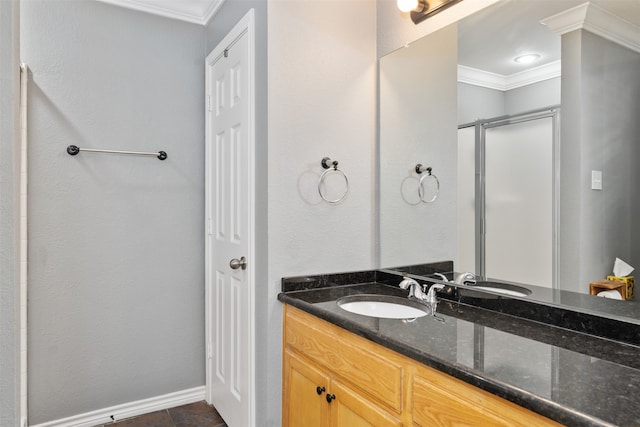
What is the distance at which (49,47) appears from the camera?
2.21m

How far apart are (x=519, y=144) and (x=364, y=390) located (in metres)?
1.05

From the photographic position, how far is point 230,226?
2.27 metres

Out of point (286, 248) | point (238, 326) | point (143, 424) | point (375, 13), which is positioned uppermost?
point (375, 13)

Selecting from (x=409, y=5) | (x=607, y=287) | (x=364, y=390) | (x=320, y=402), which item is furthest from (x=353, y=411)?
(x=409, y=5)

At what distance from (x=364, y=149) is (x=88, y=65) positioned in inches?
63.0

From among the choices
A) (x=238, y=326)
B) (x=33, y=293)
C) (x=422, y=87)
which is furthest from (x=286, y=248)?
(x=33, y=293)

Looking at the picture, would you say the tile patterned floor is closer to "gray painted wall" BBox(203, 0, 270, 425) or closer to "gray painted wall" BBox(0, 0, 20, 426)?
"gray painted wall" BBox(203, 0, 270, 425)

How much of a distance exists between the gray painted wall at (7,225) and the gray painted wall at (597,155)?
5.12 ft

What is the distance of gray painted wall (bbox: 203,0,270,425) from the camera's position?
1861mm

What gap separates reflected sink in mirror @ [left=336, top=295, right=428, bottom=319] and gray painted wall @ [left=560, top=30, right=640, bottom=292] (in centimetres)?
60

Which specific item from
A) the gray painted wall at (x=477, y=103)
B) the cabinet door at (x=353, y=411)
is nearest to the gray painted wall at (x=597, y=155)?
the gray painted wall at (x=477, y=103)

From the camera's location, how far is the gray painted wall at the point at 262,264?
6.11ft

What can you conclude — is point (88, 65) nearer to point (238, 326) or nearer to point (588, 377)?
point (238, 326)

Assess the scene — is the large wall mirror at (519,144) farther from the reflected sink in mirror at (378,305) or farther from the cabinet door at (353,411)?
the cabinet door at (353,411)
